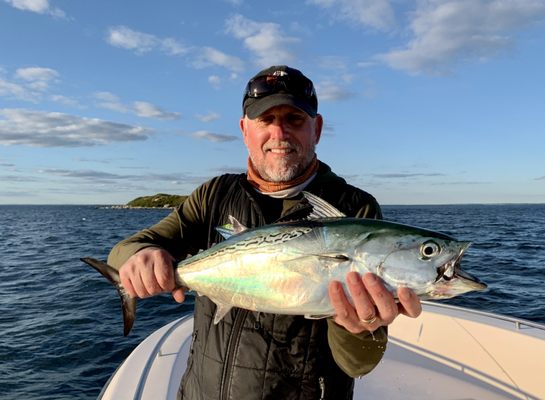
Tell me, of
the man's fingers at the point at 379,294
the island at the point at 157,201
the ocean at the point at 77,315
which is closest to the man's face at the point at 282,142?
the man's fingers at the point at 379,294

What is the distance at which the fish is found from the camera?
256 centimetres

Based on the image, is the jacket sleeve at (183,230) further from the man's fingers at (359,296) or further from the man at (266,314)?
the man's fingers at (359,296)

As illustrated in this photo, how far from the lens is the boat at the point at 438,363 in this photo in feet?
17.8

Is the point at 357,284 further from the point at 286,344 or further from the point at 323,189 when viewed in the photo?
the point at 323,189

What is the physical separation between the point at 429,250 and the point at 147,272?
6.01ft

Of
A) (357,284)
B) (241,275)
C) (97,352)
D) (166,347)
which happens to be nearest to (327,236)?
A: (357,284)

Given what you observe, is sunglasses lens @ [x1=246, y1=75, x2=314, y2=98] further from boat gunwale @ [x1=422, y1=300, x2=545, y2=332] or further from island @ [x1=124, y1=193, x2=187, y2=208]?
island @ [x1=124, y1=193, x2=187, y2=208]

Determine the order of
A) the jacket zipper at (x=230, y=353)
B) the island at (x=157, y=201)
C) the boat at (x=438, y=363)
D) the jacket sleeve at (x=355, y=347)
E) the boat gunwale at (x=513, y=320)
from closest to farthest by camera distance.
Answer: the jacket sleeve at (x=355, y=347) < the jacket zipper at (x=230, y=353) < the boat at (x=438, y=363) < the boat gunwale at (x=513, y=320) < the island at (x=157, y=201)

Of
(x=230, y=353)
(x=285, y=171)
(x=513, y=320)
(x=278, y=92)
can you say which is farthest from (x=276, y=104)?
(x=513, y=320)

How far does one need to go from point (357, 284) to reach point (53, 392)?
8711mm

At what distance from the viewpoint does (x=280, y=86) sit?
11.2ft

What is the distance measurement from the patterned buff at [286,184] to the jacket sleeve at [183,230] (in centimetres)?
46

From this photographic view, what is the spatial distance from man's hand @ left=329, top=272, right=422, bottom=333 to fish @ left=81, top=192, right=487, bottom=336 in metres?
0.06

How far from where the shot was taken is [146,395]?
4805mm
